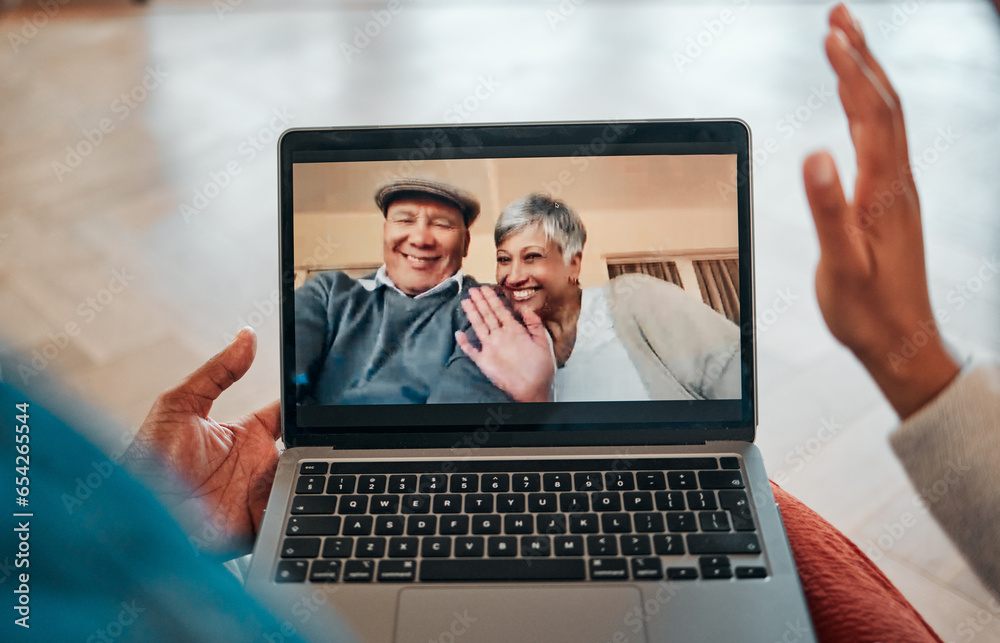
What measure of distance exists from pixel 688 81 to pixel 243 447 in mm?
1707

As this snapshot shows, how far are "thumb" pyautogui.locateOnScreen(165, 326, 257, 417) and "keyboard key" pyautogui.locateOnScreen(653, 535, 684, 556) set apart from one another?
0.43 metres

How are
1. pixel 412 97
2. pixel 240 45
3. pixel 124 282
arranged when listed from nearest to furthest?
pixel 124 282 → pixel 412 97 → pixel 240 45

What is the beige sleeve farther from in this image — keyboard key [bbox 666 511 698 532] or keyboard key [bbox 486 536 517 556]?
keyboard key [bbox 486 536 517 556]

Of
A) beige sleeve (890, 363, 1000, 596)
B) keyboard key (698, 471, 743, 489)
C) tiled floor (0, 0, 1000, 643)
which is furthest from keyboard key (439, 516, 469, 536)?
tiled floor (0, 0, 1000, 643)

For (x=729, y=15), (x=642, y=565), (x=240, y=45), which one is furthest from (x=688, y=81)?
(x=642, y=565)

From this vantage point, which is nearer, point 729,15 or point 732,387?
point 732,387

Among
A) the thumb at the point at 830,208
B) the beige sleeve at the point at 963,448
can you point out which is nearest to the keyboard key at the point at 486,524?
the beige sleeve at the point at 963,448

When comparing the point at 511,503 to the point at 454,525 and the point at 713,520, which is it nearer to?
the point at 454,525

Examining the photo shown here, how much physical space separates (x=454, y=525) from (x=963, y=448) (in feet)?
1.34

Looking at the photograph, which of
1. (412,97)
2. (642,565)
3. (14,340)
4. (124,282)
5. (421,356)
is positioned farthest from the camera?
(412,97)

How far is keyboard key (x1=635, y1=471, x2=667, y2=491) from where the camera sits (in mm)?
653

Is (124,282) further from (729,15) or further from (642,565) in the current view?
(729,15)

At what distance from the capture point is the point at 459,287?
0.70 metres

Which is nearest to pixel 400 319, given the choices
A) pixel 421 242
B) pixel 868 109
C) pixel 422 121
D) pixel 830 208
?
pixel 421 242
